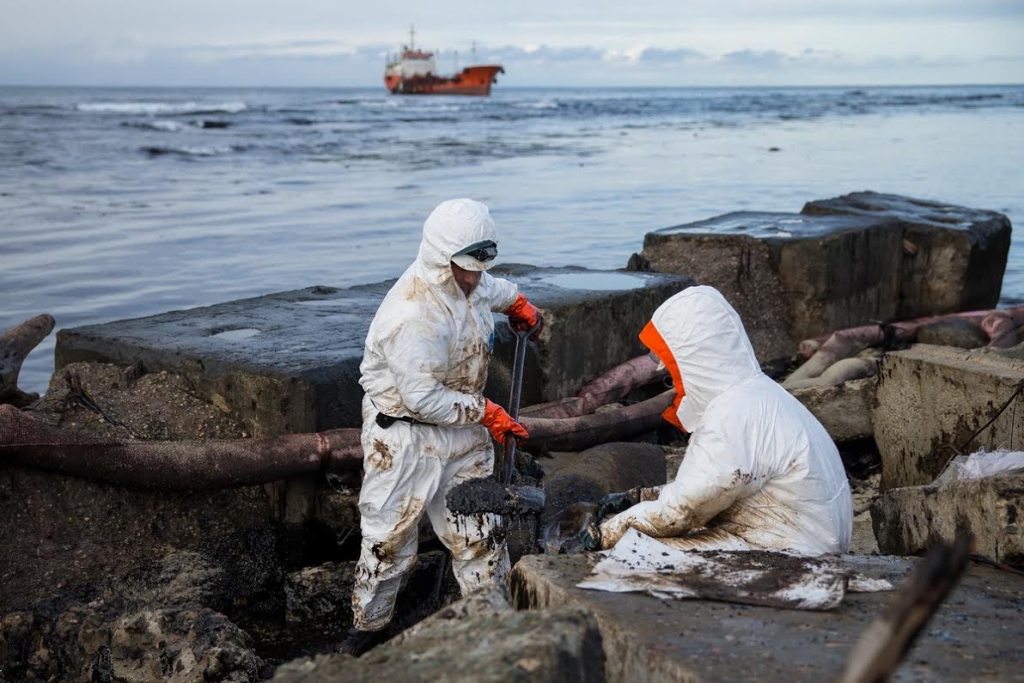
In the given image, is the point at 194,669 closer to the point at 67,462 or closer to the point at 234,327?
the point at 67,462

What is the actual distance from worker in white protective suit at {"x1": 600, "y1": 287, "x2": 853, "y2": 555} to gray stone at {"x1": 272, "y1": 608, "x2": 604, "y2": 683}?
117 cm

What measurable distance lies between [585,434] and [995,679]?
12.6ft

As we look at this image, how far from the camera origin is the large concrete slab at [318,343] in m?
5.44

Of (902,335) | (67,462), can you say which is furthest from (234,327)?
(902,335)

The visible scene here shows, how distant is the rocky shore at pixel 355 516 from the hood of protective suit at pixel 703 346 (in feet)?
2.32

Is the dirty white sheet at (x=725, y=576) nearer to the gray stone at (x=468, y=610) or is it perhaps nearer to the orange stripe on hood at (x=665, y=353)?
the gray stone at (x=468, y=610)

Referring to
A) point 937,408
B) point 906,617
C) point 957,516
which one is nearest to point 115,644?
point 957,516

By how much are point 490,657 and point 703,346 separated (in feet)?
5.61

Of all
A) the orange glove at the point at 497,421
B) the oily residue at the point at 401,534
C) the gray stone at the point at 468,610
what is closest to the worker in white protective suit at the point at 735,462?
the orange glove at the point at 497,421

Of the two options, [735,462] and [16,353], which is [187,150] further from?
[735,462]

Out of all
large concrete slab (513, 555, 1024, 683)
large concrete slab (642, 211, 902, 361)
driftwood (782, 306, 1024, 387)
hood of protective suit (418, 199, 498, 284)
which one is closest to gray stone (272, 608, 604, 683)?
large concrete slab (513, 555, 1024, 683)

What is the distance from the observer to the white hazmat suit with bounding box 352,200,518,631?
431 cm

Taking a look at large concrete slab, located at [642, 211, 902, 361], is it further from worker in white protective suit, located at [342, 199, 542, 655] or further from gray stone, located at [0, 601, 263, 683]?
gray stone, located at [0, 601, 263, 683]

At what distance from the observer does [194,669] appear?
4.30 metres
